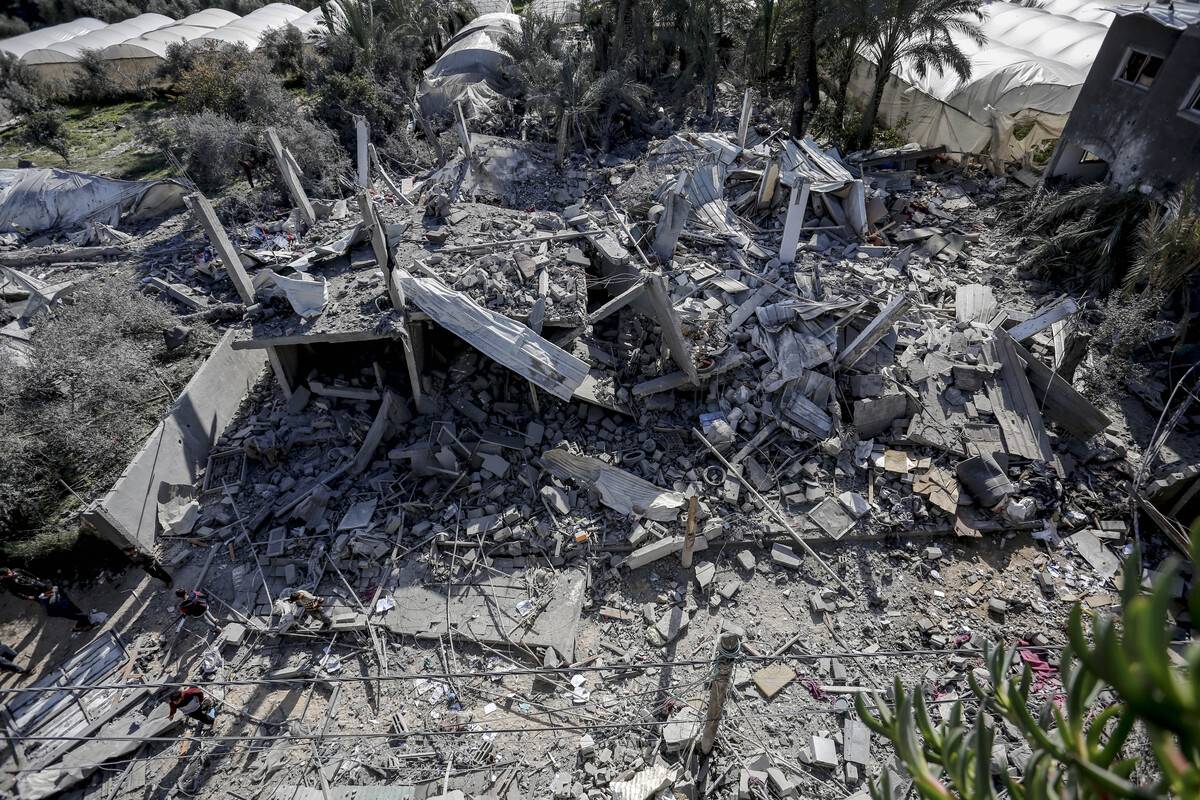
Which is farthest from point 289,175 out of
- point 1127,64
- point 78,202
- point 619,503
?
point 1127,64

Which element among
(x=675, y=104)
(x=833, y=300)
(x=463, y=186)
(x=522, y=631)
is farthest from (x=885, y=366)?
(x=675, y=104)

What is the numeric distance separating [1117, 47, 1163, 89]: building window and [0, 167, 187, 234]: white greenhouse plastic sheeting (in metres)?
23.0

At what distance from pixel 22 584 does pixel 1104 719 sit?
38.1 feet

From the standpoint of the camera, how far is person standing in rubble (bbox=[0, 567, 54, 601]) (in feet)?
26.8

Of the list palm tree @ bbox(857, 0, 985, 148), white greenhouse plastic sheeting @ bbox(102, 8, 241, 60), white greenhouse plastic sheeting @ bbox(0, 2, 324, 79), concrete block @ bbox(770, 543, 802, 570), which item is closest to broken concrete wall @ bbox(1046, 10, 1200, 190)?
palm tree @ bbox(857, 0, 985, 148)

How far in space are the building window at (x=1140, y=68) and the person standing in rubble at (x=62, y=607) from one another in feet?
68.8

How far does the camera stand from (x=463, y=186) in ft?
46.4

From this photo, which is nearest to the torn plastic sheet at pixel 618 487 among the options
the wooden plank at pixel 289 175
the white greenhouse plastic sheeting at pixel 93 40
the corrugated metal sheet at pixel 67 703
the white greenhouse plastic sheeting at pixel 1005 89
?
the corrugated metal sheet at pixel 67 703

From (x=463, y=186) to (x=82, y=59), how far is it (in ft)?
73.2

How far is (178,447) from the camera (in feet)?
31.3

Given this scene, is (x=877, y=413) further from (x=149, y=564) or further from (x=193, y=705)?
(x=149, y=564)

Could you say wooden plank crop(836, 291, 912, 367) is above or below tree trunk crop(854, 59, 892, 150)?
below

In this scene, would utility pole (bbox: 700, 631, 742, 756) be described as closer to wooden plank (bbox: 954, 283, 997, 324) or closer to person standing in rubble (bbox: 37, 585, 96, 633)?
person standing in rubble (bbox: 37, 585, 96, 633)

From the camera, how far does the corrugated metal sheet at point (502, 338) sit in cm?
907
